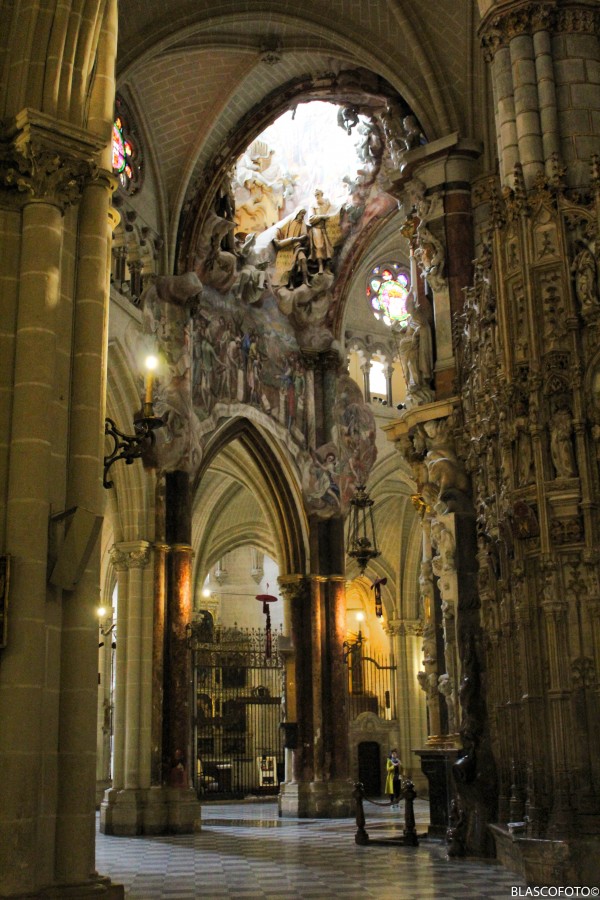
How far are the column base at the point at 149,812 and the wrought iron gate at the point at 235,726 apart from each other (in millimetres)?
10634

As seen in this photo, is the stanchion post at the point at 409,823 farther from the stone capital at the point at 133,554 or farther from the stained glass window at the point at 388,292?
the stained glass window at the point at 388,292

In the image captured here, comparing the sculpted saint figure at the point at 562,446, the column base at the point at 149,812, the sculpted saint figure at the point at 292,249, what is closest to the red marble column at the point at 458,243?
the sculpted saint figure at the point at 562,446

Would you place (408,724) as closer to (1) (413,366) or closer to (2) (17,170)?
(1) (413,366)

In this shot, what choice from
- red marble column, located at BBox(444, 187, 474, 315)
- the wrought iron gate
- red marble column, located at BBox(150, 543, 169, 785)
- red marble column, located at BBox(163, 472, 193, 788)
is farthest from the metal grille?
red marble column, located at BBox(444, 187, 474, 315)

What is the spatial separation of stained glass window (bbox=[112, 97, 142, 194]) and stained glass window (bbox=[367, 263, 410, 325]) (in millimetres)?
11812

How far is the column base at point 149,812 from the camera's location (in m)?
17.8

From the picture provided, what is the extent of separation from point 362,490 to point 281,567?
256 cm

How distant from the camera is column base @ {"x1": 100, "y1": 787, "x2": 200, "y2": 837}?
17828 mm

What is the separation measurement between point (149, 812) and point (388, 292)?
1763 centimetres

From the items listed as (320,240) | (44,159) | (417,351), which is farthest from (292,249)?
(44,159)

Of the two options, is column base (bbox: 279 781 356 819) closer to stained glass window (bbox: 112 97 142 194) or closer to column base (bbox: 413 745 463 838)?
column base (bbox: 413 745 463 838)

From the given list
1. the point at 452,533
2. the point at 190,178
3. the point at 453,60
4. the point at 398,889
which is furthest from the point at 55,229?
the point at 190,178

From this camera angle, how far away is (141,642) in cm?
1878

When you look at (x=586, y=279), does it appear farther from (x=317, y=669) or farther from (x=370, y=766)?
(x=370, y=766)
